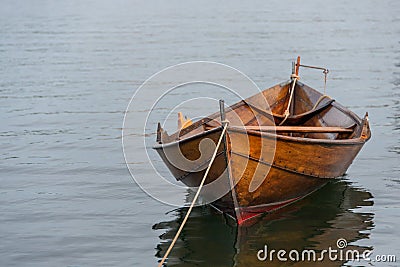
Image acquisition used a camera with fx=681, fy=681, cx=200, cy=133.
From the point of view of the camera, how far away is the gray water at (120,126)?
9758 millimetres

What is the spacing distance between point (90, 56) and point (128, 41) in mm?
4040

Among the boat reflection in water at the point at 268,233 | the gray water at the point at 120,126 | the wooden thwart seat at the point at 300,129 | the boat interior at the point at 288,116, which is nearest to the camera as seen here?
the boat reflection in water at the point at 268,233

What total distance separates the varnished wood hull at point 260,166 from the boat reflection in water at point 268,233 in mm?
210

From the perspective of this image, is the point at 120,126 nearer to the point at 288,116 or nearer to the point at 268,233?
the point at 288,116

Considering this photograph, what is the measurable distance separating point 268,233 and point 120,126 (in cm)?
795

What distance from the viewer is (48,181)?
12688 mm

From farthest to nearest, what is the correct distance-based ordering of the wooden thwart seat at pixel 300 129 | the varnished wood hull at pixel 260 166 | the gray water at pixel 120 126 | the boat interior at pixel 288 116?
the boat interior at pixel 288 116 < the wooden thwart seat at pixel 300 129 < the gray water at pixel 120 126 < the varnished wood hull at pixel 260 166

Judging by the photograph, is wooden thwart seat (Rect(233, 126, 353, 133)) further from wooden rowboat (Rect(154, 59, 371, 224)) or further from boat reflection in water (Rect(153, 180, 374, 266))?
boat reflection in water (Rect(153, 180, 374, 266))

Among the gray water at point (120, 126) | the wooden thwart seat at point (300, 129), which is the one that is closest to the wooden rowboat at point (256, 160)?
the wooden thwart seat at point (300, 129)

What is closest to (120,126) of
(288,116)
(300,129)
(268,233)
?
(288,116)

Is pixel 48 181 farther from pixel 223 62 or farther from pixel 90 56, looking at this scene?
pixel 90 56

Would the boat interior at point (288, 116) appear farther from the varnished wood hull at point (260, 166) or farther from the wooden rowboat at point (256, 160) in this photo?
the varnished wood hull at point (260, 166)

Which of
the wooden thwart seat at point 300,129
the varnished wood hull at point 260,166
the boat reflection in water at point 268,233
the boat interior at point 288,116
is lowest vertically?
the boat reflection in water at point 268,233

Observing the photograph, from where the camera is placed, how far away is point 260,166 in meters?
9.34
